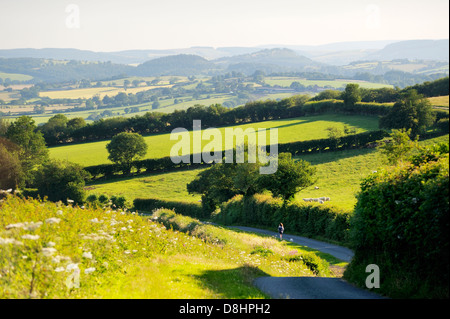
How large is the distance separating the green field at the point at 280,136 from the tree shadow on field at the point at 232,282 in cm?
7369

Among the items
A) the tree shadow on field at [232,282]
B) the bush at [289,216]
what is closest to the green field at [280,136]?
the bush at [289,216]

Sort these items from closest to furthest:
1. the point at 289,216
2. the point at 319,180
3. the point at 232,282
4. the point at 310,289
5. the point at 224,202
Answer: the point at 232,282
the point at 310,289
the point at 289,216
the point at 224,202
the point at 319,180

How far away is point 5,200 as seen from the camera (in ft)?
49.1

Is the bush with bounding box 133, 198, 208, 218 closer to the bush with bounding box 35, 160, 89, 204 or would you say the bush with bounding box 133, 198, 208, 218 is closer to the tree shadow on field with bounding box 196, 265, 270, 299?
the bush with bounding box 35, 160, 89, 204

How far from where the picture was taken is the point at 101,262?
40.0 feet

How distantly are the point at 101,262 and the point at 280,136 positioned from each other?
83.3 metres

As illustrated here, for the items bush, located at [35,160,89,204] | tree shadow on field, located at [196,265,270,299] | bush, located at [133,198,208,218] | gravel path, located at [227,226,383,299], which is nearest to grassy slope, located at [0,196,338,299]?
tree shadow on field, located at [196,265,270,299]

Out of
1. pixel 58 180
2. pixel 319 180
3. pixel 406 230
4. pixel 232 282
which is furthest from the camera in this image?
pixel 58 180

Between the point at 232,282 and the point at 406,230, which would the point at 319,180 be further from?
the point at 232,282

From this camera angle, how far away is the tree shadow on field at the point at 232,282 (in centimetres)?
1153

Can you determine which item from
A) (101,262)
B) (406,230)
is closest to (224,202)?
(406,230)

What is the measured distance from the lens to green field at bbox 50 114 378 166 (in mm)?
89469

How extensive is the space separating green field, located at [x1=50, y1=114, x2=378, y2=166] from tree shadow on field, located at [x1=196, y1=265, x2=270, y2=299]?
73.7 m

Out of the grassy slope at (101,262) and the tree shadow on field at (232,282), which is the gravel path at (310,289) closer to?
the tree shadow on field at (232,282)
